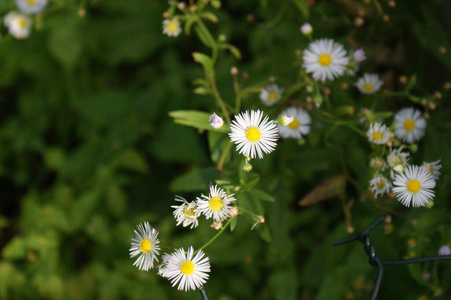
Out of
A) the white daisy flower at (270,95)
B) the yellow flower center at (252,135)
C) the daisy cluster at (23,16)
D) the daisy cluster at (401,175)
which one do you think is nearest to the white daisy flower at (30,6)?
the daisy cluster at (23,16)

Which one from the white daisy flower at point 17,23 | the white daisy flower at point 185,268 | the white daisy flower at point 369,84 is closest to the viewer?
the white daisy flower at point 185,268

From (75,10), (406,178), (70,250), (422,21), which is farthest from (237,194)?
(75,10)

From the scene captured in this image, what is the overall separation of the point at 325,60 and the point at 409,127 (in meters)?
0.31

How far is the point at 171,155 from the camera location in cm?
194

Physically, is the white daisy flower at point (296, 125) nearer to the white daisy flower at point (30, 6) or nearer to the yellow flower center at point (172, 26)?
the yellow flower center at point (172, 26)

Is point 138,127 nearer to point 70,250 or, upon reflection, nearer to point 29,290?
point 70,250

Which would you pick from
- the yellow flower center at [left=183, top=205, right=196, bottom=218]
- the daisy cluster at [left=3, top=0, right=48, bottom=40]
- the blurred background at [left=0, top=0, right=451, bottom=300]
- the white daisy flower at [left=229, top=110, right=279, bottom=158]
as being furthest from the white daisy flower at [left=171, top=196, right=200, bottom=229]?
the daisy cluster at [left=3, top=0, right=48, bottom=40]

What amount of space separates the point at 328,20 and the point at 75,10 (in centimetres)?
120

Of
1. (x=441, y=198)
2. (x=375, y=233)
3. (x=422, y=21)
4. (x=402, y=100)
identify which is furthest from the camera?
(x=402, y=100)

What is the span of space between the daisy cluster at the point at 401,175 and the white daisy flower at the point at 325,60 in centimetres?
20

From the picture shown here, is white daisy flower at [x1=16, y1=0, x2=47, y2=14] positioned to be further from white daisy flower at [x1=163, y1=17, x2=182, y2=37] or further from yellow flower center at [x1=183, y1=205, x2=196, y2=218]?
yellow flower center at [x1=183, y1=205, x2=196, y2=218]

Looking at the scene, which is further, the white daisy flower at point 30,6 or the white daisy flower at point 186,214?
the white daisy flower at point 30,6

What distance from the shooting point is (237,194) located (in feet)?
3.43

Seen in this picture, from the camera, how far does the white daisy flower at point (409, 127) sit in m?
1.19
